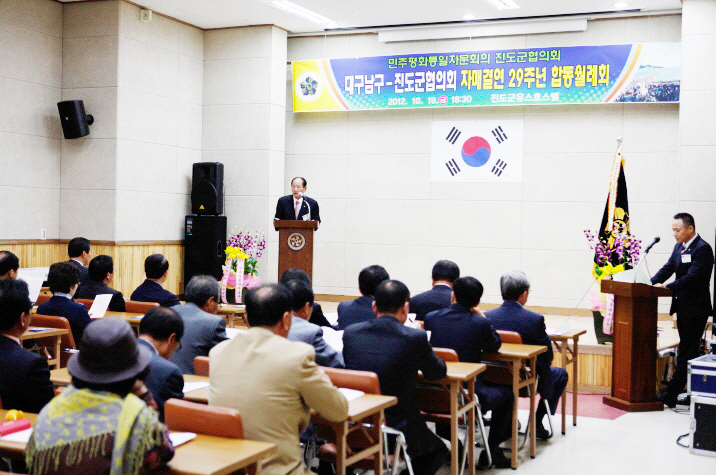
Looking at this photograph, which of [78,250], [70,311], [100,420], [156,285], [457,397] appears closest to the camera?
[100,420]

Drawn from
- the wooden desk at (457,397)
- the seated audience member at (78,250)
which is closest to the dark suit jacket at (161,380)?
the wooden desk at (457,397)

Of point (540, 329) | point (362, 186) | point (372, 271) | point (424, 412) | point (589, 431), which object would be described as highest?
point (362, 186)

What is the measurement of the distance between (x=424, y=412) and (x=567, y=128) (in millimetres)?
6281

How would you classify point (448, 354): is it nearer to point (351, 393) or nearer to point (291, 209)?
point (351, 393)

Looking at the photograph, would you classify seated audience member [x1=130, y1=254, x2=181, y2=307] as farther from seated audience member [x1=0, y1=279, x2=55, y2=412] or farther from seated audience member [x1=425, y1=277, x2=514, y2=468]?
seated audience member [x1=0, y1=279, x2=55, y2=412]

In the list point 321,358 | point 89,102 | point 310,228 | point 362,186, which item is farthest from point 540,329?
point 89,102

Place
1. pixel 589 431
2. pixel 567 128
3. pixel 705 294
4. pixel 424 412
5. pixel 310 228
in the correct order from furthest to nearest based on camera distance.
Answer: pixel 567 128, pixel 310 228, pixel 705 294, pixel 589 431, pixel 424 412

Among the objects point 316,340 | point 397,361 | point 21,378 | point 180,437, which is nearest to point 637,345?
point 397,361

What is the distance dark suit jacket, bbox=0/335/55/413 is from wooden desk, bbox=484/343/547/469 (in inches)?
102

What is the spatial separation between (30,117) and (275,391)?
7498 mm

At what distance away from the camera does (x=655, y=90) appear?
901cm

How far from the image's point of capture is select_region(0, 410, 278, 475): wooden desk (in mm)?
2324

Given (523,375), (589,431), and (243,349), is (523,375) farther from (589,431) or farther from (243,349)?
(243,349)

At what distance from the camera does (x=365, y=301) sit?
16.2 feet
